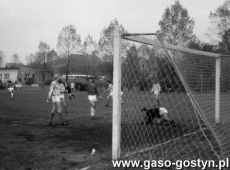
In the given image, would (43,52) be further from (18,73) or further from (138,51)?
(138,51)

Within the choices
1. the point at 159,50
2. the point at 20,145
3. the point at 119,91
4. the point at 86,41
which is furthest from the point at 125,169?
the point at 86,41

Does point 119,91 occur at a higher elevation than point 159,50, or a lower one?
lower

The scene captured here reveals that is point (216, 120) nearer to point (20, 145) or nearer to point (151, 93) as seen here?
point (151, 93)

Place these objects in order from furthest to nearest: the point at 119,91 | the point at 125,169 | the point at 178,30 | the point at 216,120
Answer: the point at 178,30 < the point at 216,120 < the point at 119,91 < the point at 125,169

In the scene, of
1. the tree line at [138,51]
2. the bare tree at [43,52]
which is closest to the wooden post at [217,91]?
the tree line at [138,51]

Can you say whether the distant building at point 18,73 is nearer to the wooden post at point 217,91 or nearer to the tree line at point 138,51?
the tree line at point 138,51

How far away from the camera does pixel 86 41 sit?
6103 centimetres

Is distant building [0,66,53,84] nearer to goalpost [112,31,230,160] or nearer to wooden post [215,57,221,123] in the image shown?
wooden post [215,57,221,123]

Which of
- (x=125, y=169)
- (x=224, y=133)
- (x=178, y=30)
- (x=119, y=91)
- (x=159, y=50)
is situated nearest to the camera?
(x=125, y=169)

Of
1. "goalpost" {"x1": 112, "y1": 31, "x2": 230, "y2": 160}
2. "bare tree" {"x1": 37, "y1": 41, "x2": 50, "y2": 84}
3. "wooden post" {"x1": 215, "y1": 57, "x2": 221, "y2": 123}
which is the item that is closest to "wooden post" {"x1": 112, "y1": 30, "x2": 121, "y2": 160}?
"goalpost" {"x1": 112, "y1": 31, "x2": 230, "y2": 160}

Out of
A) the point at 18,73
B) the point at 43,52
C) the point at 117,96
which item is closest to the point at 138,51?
the point at 117,96

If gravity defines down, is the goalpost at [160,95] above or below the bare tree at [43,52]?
below

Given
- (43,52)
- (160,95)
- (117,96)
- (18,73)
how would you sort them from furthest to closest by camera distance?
(18,73) → (43,52) → (160,95) → (117,96)

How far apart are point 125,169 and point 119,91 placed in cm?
150
